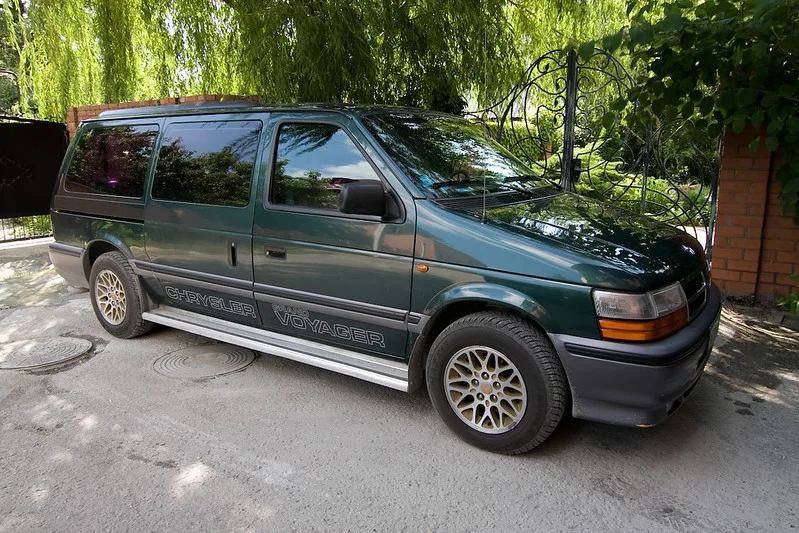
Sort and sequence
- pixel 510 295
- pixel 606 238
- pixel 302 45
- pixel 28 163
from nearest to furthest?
pixel 510 295 → pixel 606 238 → pixel 302 45 → pixel 28 163

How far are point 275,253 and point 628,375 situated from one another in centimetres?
232

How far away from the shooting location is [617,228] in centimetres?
342

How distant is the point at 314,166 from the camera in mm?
3875

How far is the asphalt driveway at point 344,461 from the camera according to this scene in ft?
9.11

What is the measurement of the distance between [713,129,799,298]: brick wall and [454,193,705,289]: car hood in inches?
87.6

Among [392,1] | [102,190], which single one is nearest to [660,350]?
[102,190]

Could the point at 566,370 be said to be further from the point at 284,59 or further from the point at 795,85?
the point at 284,59

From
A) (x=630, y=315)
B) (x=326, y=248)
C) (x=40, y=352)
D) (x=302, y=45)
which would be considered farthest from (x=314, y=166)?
(x=40, y=352)

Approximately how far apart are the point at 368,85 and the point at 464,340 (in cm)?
430

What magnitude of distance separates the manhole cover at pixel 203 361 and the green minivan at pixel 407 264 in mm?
316

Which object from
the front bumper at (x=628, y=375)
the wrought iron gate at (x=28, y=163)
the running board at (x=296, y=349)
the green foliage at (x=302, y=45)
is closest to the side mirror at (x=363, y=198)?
the running board at (x=296, y=349)

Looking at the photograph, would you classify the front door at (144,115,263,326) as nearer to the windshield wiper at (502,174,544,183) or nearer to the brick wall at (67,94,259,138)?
the windshield wiper at (502,174,544,183)

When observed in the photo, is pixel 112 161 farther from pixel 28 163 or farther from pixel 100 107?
pixel 28 163

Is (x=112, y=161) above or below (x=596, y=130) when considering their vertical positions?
below
